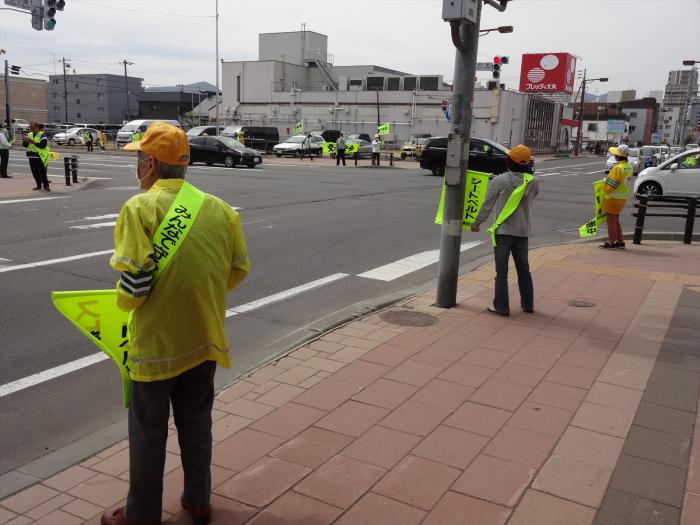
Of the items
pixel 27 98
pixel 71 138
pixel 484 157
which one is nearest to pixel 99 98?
pixel 27 98

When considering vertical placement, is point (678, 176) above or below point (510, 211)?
below

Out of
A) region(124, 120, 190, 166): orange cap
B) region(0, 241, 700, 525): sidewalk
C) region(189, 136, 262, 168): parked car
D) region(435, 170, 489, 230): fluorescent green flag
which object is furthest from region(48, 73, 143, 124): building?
region(124, 120, 190, 166): orange cap

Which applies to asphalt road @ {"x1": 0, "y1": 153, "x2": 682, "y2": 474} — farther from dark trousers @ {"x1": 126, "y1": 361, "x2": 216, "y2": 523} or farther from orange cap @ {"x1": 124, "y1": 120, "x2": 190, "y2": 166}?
orange cap @ {"x1": 124, "y1": 120, "x2": 190, "y2": 166}

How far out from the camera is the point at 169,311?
2756 mm

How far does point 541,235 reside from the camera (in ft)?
43.7

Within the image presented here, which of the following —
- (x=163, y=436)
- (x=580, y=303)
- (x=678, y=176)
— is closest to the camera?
(x=163, y=436)

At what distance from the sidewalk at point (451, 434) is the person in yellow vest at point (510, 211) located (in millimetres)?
461

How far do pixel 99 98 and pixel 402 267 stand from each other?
340 ft

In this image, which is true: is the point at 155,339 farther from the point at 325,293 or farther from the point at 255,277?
the point at 255,277

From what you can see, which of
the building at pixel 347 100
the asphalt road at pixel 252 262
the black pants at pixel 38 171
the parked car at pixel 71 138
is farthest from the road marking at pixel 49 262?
the building at pixel 347 100

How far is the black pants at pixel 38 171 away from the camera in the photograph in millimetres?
17656

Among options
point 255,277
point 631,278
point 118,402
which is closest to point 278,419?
point 118,402

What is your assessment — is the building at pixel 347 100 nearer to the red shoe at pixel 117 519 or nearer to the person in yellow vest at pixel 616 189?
the person in yellow vest at pixel 616 189

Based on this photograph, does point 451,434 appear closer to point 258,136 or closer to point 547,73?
point 258,136
